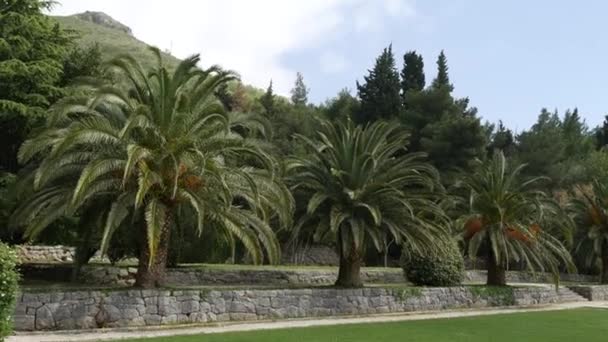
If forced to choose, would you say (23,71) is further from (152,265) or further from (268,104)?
(268,104)

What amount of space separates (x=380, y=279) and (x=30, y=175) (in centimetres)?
1881

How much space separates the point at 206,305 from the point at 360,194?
6925 mm

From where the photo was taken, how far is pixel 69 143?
52.0 feet

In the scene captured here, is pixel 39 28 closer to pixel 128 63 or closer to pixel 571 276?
pixel 128 63

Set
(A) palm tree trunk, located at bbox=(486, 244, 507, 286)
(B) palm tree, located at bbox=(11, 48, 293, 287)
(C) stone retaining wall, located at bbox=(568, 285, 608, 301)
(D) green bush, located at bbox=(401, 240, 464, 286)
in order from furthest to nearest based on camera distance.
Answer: (C) stone retaining wall, located at bbox=(568, 285, 608, 301), (A) palm tree trunk, located at bbox=(486, 244, 507, 286), (D) green bush, located at bbox=(401, 240, 464, 286), (B) palm tree, located at bbox=(11, 48, 293, 287)

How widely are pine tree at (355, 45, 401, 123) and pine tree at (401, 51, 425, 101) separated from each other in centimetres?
152

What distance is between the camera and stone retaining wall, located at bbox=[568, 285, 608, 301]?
3323 cm

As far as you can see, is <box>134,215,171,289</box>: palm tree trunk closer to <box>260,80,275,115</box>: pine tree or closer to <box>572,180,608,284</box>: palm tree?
<box>572,180,608,284</box>: palm tree

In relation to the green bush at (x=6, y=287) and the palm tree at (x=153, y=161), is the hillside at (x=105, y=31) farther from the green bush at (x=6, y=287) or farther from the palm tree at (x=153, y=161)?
the green bush at (x=6, y=287)

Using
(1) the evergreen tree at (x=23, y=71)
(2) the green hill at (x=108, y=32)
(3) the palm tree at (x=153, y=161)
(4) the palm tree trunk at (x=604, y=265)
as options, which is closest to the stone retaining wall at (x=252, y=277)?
(3) the palm tree at (x=153, y=161)

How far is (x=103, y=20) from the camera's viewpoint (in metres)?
154

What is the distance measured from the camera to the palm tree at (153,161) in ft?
54.0

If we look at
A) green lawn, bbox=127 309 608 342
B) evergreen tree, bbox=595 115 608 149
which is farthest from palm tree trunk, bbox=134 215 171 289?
evergreen tree, bbox=595 115 608 149

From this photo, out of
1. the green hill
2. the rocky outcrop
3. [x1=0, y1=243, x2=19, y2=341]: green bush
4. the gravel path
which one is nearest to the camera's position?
[x1=0, y1=243, x2=19, y2=341]: green bush
